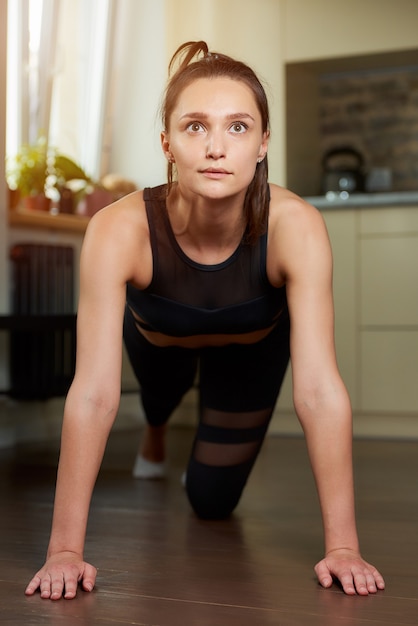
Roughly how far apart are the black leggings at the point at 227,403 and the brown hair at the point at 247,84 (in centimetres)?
35

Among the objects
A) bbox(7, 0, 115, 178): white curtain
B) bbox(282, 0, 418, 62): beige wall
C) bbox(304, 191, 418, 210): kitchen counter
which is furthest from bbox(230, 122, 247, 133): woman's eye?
bbox(282, 0, 418, 62): beige wall

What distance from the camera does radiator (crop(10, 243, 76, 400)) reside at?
139 inches

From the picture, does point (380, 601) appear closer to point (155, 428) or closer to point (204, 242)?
point (204, 242)

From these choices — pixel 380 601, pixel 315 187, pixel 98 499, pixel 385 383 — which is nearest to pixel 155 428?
pixel 98 499

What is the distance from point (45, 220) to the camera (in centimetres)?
395

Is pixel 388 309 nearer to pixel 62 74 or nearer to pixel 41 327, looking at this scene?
pixel 41 327

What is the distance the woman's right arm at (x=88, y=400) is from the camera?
58.5 inches

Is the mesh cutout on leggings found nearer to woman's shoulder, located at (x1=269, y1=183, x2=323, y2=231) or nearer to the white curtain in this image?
woman's shoulder, located at (x1=269, y1=183, x2=323, y2=231)

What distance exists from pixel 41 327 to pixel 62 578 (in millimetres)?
2032

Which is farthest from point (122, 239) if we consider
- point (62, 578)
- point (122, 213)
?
point (62, 578)

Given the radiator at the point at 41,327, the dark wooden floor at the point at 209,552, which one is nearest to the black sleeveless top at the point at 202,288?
the dark wooden floor at the point at 209,552

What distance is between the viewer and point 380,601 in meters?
1.44

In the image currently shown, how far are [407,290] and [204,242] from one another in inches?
103

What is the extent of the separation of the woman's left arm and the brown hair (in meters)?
0.08
